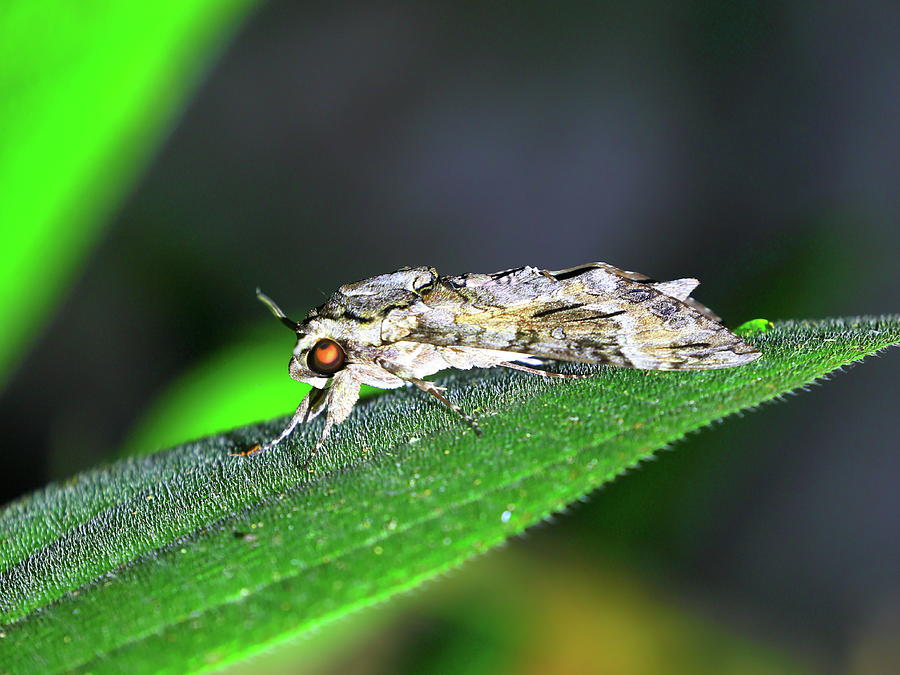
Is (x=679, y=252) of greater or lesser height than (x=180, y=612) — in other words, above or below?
above

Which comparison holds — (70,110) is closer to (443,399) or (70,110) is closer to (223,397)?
(223,397)

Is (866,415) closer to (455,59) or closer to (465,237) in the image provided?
(465,237)

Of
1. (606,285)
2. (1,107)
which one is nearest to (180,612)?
(606,285)

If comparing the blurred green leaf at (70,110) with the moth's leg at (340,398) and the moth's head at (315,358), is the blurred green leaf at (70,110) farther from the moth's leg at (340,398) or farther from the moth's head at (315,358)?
the moth's leg at (340,398)

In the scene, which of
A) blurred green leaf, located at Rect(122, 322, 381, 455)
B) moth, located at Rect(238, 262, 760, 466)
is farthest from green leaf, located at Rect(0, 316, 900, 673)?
blurred green leaf, located at Rect(122, 322, 381, 455)

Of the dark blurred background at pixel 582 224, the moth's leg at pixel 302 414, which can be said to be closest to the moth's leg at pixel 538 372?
the moth's leg at pixel 302 414

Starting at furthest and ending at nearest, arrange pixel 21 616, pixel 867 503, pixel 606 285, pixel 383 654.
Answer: pixel 867 503, pixel 383 654, pixel 606 285, pixel 21 616

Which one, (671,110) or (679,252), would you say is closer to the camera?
(679,252)
